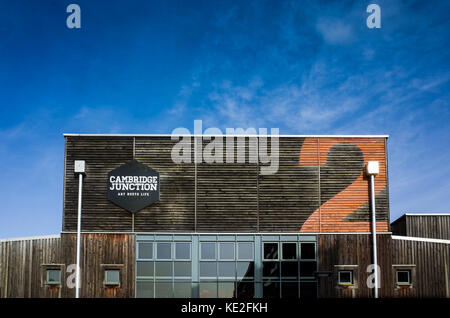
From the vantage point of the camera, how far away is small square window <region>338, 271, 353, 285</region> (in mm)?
24016

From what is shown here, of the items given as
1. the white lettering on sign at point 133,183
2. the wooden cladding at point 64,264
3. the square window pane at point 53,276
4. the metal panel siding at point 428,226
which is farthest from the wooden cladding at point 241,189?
the metal panel siding at point 428,226

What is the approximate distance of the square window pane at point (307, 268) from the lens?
24047mm

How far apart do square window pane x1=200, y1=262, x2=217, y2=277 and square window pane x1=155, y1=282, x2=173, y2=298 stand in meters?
1.74

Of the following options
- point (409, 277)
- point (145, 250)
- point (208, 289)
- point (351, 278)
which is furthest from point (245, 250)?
point (409, 277)

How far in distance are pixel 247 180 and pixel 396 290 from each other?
9429 millimetres

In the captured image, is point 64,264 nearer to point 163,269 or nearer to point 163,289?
point 163,269

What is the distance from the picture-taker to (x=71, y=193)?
82.1ft

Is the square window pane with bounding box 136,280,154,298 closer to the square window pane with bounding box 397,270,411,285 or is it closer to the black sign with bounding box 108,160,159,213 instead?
the black sign with bounding box 108,160,159,213

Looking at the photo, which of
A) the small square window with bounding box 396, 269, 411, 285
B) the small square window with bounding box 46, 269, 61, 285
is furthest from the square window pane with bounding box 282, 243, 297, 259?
the small square window with bounding box 46, 269, 61, 285

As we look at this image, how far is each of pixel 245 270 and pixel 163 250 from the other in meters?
4.35

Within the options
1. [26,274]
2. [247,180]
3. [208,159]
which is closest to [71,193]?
[26,274]

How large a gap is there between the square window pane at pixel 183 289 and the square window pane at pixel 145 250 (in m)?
2.01
